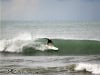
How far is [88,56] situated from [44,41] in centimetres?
33

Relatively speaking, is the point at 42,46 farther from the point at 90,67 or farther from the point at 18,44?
the point at 90,67

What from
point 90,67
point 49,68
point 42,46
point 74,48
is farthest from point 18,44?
point 90,67

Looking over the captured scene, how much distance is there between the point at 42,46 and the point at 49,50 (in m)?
0.06

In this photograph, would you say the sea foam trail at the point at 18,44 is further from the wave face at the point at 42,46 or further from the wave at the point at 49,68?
the wave at the point at 49,68

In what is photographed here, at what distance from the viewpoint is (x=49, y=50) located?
86.3 inches

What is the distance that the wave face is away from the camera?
2.20 m

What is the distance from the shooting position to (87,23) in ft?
7.19

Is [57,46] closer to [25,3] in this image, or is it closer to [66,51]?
[66,51]

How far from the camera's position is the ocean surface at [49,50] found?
2172 mm

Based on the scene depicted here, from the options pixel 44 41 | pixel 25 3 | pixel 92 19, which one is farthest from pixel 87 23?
pixel 25 3

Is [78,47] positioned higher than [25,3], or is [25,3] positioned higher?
[25,3]

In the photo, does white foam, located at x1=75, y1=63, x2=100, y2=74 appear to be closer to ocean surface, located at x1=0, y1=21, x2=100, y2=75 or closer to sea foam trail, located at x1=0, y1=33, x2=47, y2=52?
ocean surface, located at x1=0, y1=21, x2=100, y2=75

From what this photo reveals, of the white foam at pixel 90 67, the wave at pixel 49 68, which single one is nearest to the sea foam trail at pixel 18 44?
the wave at pixel 49 68

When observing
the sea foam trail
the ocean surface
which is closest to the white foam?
the ocean surface
